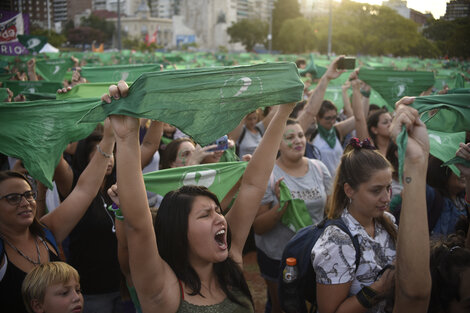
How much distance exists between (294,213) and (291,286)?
1.15 m

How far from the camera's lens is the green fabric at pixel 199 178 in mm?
2980

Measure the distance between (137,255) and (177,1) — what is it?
132293mm

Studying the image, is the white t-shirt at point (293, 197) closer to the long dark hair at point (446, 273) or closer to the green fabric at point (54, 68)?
the long dark hair at point (446, 273)

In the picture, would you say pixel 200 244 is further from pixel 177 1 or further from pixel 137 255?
pixel 177 1

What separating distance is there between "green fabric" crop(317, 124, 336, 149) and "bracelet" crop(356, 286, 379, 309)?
10.5 ft

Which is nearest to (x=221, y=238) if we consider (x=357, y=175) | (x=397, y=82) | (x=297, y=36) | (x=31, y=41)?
(x=357, y=175)

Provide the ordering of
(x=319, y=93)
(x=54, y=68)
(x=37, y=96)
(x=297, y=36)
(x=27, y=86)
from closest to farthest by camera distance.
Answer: (x=319, y=93)
(x=37, y=96)
(x=27, y=86)
(x=54, y=68)
(x=297, y=36)

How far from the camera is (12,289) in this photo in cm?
246

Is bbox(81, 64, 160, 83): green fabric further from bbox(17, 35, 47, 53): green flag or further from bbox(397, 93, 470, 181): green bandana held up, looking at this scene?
bbox(17, 35, 47, 53): green flag

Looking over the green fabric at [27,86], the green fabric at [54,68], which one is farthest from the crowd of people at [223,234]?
the green fabric at [54,68]

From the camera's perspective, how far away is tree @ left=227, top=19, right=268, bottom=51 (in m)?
80.7

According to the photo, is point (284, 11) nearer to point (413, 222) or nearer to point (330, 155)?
point (330, 155)

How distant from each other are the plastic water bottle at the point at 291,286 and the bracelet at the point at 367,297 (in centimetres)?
42

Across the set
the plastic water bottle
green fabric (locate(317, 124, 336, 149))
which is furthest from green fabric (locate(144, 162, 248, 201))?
green fabric (locate(317, 124, 336, 149))
